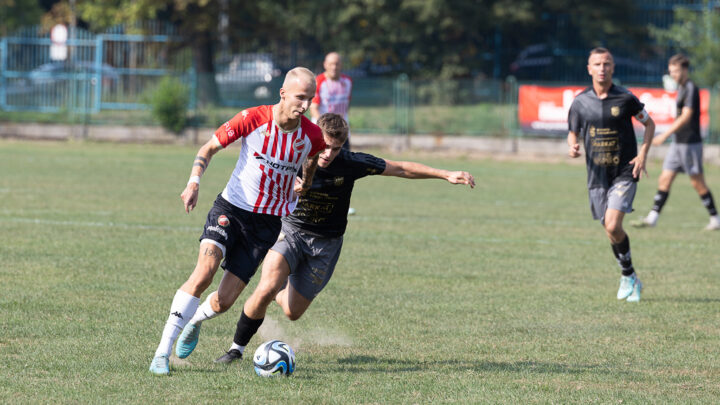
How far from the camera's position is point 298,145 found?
20.6ft

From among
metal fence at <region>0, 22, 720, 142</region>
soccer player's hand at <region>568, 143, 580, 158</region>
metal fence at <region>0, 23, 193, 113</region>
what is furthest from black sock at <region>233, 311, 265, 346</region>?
metal fence at <region>0, 23, 193, 113</region>

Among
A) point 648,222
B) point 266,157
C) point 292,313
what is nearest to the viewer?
point 266,157

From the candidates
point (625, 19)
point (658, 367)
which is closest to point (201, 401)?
point (658, 367)

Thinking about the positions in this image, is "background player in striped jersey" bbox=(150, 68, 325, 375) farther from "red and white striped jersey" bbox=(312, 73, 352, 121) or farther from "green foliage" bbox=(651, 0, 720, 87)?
"green foliage" bbox=(651, 0, 720, 87)

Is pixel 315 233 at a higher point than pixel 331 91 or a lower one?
lower

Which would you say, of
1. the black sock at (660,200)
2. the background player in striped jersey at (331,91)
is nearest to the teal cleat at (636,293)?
the black sock at (660,200)

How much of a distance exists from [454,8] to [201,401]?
33841mm

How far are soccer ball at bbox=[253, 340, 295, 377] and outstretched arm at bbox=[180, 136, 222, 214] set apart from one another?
103 centimetres

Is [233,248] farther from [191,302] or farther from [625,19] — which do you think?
[625,19]

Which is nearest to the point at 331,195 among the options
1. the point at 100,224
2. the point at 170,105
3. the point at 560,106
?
the point at 100,224

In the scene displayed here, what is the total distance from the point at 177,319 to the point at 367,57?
3512 centimetres

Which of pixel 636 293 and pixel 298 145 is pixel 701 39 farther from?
pixel 298 145

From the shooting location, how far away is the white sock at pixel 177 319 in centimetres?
601

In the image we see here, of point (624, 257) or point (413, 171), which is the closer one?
point (413, 171)
